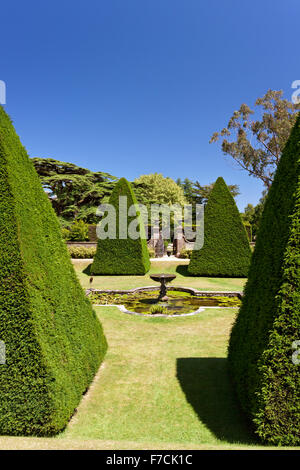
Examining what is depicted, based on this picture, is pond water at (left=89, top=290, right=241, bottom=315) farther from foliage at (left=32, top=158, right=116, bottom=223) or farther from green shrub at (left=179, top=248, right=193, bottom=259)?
foliage at (left=32, top=158, right=116, bottom=223)

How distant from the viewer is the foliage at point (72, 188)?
112 feet

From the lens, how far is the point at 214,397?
4.55 m

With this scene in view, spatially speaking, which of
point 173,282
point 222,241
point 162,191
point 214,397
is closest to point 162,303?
point 173,282

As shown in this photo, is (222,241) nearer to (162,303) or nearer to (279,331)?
(162,303)

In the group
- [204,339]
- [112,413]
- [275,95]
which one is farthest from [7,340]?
[275,95]

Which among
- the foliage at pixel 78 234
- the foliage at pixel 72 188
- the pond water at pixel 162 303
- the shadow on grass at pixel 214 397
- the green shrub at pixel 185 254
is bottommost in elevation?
the pond water at pixel 162 303

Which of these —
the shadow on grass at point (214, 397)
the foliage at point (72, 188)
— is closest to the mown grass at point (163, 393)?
the shadow on grass at point (214, 397)

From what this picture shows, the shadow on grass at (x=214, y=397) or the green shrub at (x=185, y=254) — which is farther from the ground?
the green shrub at (x=185, y=254)

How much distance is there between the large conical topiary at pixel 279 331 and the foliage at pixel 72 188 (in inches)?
1218

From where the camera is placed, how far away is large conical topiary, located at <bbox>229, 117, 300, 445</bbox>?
3.23 m

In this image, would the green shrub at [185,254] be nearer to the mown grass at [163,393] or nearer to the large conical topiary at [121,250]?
the large conical topiary at [121,250]

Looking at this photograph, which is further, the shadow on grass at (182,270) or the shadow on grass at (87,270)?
the shadow on grass at (87,270)

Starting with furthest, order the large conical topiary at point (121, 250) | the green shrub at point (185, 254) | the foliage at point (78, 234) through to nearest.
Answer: the foliage at point (78, 234), the green shrub at point (185, 254), the large conical topiary at point (121, 250)

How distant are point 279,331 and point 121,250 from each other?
15.3 meters
